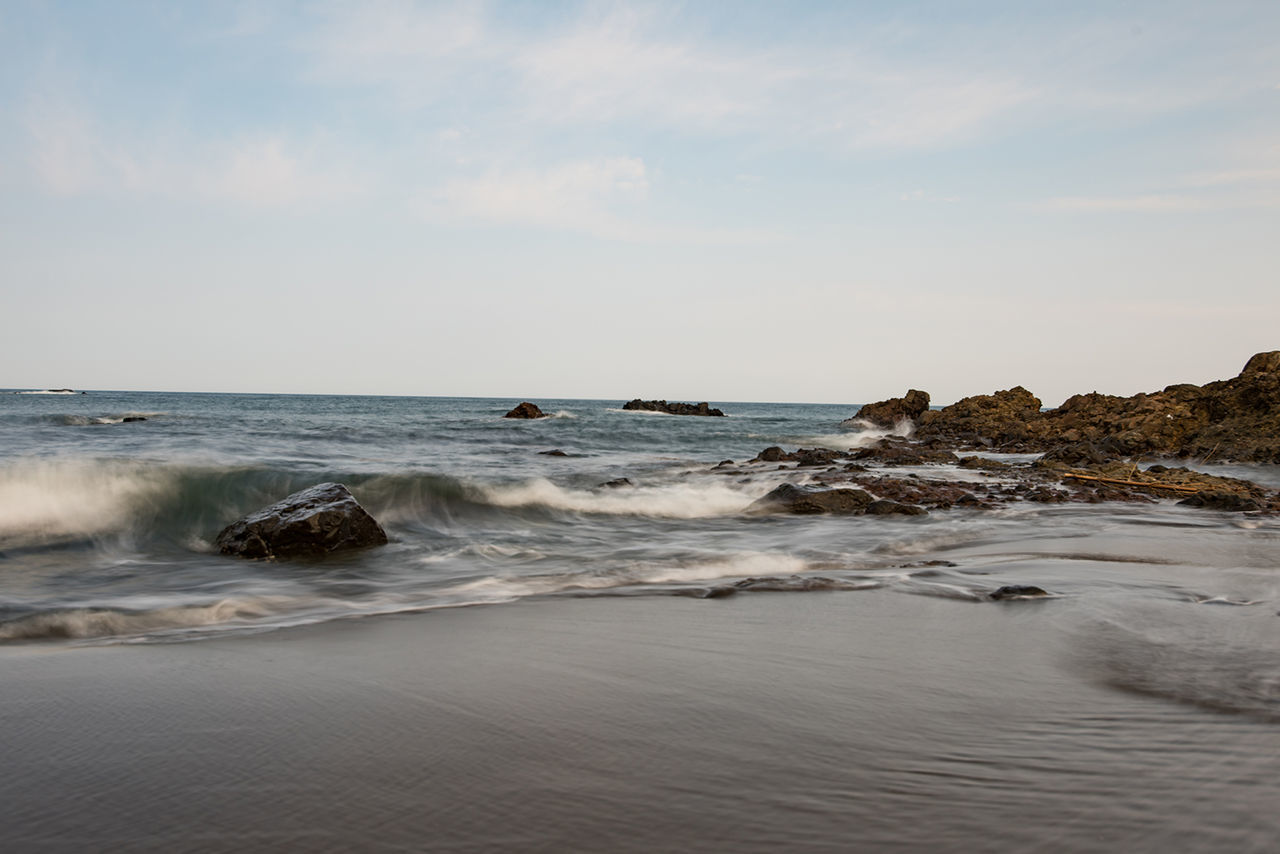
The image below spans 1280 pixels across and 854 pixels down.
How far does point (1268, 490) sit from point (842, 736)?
11.5 metres

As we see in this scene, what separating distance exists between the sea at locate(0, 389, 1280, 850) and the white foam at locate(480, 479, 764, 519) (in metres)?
0.07

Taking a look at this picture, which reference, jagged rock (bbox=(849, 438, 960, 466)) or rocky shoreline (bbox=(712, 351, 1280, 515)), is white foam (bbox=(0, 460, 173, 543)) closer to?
rocky shoreline (bbox=(712, 351, 1280, 515))

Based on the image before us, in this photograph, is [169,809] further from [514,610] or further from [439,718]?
[514,610]

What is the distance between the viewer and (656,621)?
4211mm

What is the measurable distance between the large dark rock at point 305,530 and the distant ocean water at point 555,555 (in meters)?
0.23

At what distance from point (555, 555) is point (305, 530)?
7.24ft

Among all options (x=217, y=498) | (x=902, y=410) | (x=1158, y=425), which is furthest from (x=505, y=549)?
(x=902, y=410)

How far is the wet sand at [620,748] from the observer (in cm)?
185

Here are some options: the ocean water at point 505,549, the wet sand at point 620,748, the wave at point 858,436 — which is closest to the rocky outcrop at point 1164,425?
the wave at point 858,436

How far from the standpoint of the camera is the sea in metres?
2.24

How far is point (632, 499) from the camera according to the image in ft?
38.8

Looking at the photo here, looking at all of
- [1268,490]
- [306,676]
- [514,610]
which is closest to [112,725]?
[306,676]

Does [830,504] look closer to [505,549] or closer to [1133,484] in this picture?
[505,549]

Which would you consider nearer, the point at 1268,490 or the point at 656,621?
the point at 656,621
